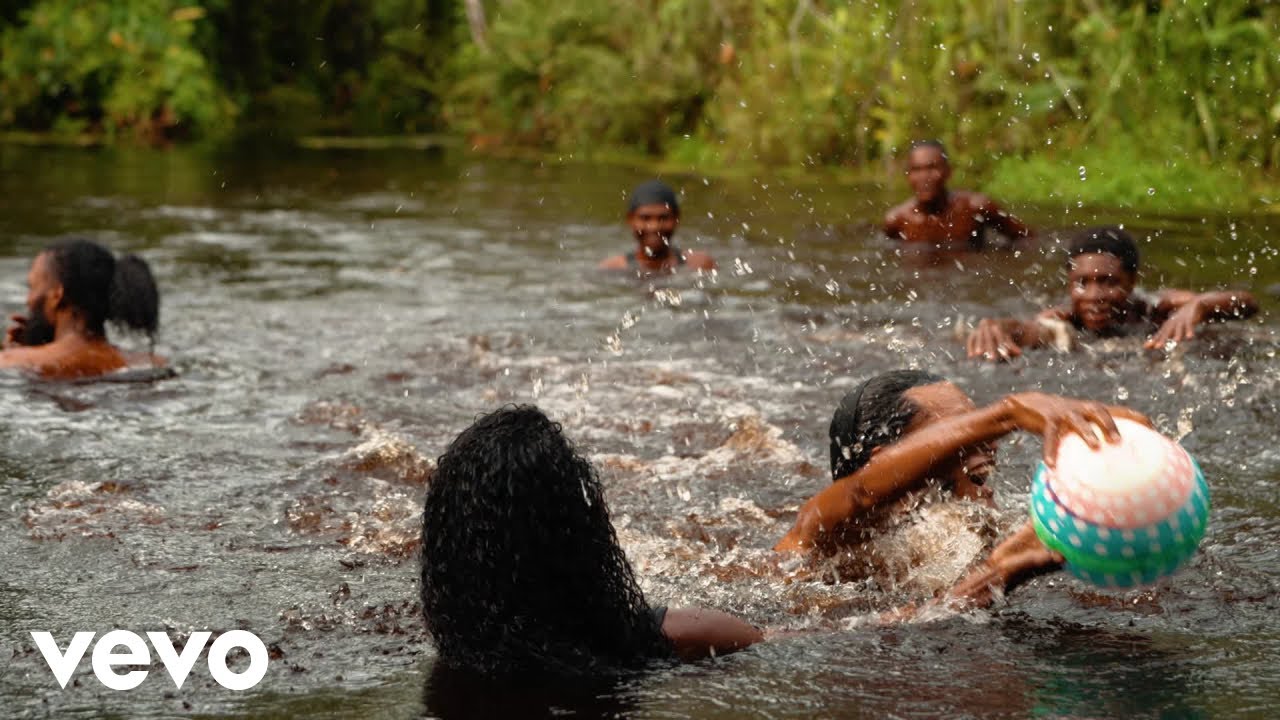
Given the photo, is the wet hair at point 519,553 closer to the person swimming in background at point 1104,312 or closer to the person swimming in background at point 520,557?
the person swimming in background at point 520,557

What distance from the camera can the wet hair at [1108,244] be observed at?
8.91m

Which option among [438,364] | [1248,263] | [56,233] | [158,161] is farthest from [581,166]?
[438,364]

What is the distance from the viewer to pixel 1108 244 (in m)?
8.91

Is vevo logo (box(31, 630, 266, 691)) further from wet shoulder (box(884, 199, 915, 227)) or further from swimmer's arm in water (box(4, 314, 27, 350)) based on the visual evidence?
wet shoulder (box(884, 199, 915, 227))

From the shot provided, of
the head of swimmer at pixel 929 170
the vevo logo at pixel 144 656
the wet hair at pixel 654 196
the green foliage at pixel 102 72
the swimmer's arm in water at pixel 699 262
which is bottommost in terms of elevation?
the vevo logo at pixel 144 656

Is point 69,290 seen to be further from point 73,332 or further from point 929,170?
point 929,170

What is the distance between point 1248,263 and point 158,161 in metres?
16.2

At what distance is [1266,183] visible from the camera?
14805 mm

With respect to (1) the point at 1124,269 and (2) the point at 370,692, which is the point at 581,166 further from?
(2) the point at 370,692

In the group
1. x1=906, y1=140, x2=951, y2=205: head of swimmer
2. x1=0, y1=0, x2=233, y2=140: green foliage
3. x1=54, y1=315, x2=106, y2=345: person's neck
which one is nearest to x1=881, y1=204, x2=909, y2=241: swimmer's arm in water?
x1=906, y1=140, x2=951, y2=205: head of swimmer

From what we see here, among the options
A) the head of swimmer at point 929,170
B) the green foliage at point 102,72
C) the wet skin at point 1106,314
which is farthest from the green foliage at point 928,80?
the green foliage at point 102,72

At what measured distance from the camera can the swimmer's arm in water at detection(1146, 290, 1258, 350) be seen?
29.1 ft

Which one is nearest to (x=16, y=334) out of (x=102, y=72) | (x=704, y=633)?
(x=704, y=633)

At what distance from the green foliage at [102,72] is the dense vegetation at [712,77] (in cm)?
4
